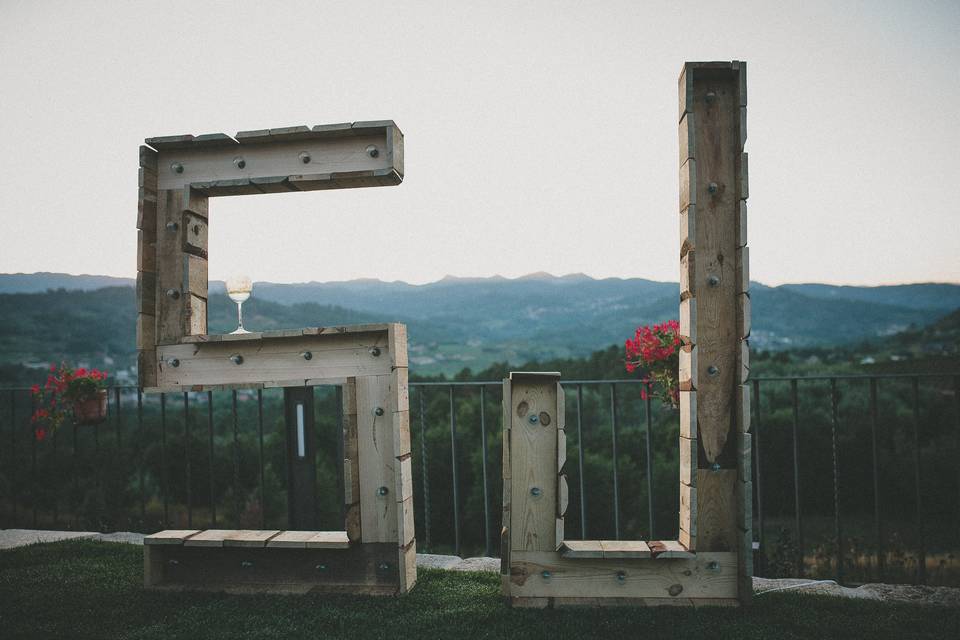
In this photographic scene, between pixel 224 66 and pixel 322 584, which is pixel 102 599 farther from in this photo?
pixel 224 66

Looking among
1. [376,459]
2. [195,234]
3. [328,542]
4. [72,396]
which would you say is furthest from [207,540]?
[72,396]

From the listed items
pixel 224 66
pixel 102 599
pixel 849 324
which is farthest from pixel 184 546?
pixel 849 324

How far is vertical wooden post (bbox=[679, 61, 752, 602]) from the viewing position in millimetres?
2381

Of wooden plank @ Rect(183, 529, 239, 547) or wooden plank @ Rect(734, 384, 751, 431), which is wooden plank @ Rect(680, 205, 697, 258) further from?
wooden plank @ Rect(183, 529, 239, 547)

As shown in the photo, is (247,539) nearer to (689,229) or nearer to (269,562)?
(269,562)

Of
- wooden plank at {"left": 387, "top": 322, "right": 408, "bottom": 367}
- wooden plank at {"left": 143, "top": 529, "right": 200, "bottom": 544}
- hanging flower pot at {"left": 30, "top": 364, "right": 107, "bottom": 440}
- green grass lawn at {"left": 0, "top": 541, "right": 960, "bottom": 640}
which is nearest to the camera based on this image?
green grass lawn at {"left": 0, "top": 541, "right": 960, "bottom": 640}

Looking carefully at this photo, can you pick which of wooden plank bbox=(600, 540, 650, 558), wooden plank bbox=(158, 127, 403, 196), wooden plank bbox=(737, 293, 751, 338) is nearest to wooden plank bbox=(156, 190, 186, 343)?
wooden plank bbox=(158, 127, 403, 196)

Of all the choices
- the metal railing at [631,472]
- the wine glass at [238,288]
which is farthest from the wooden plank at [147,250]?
the metal railing at [631,472]

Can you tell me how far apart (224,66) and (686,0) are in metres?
4.07

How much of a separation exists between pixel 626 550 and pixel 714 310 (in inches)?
43.7

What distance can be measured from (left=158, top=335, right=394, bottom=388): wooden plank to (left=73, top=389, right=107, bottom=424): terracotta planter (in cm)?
131

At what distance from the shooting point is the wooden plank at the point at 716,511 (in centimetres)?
242

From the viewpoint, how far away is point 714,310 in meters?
2.43

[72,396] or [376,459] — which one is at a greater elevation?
[72,396]
